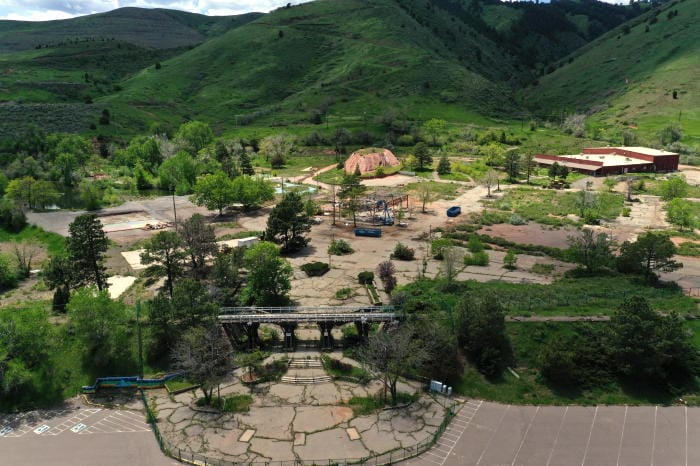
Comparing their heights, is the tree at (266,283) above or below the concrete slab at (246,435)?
above

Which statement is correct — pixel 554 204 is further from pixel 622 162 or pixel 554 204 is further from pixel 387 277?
pixel 387 277

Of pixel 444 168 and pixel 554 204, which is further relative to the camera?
pixel 444 168

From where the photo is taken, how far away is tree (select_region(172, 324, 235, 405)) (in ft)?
123

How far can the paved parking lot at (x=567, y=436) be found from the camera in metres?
31.9

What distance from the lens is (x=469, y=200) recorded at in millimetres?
95438

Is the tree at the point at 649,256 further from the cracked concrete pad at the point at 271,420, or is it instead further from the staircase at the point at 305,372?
the cracked concrete pad at the point at 271,420

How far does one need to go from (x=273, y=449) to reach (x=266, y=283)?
18.9 m

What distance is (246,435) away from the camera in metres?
34.8

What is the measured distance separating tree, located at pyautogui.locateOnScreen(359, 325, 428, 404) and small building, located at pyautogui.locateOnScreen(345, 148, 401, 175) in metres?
81.4

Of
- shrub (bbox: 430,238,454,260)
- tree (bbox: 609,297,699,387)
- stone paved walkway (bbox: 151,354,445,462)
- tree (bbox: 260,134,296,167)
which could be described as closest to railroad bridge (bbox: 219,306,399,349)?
stone paved walkway (bbox: 151,354,445,462)

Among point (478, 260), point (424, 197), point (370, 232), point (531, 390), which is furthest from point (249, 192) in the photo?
point (531, 390)

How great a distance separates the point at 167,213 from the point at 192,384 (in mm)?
54874

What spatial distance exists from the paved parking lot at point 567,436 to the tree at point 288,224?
1389 inches

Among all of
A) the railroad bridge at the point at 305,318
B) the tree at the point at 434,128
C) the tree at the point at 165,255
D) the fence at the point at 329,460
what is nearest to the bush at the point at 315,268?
the railroad bridge at the point at 305,318
